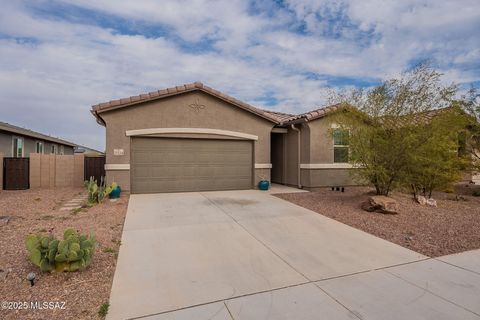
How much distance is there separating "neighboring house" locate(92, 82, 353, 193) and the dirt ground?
10.4 ft

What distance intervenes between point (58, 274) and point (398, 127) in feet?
27.3

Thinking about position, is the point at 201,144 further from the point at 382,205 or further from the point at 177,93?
the point at 382,205

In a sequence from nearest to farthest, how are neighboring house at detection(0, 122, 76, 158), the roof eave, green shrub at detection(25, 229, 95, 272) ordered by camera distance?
green shrub at detection(25, 229, 95, 272)
the roof eave
neighboring house at detection(0, 122, 76, 158)

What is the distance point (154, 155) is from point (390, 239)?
8.33 metres

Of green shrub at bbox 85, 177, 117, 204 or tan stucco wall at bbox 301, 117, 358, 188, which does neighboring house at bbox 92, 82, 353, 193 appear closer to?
tan stucco wall at bbox 301, 117, 358, 188

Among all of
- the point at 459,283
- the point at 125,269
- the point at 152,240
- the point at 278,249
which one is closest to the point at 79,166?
the point at 152,240

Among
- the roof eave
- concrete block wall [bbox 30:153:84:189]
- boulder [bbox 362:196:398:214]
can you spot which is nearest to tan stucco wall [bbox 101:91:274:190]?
the roof eave

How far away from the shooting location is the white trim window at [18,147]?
16755 mm

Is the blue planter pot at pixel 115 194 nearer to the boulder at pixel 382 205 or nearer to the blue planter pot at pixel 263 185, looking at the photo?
the blue planter pot at pixel 263 185

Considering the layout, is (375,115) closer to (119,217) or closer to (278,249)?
(278,249)

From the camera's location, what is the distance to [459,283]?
11.2ft

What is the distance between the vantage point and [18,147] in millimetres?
17312

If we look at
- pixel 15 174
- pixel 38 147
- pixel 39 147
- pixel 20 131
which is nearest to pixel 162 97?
pixel 15 174

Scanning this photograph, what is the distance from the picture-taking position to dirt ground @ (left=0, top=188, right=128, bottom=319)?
9.14ft
